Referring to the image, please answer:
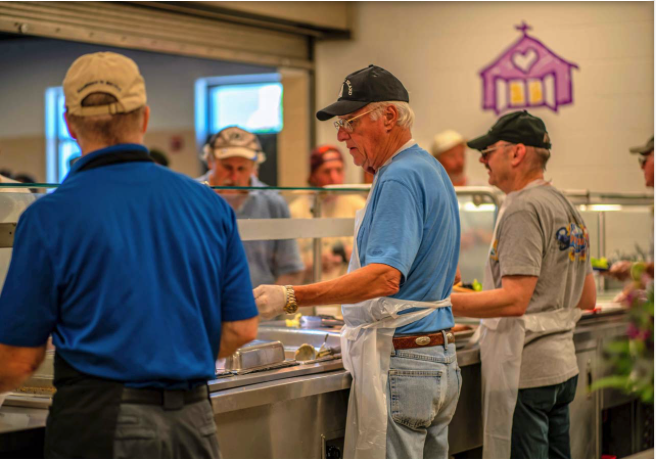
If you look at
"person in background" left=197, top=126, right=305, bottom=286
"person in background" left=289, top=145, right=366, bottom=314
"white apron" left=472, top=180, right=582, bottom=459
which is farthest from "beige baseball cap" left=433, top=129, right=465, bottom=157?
"white apron" left=472, top=180, right=582, bottom=459

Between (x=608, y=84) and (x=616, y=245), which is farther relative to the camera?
(x=608, y=84)

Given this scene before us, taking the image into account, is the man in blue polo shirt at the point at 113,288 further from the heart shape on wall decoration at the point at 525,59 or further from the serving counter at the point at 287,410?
the heart shape on wall decoration at the point at 525,59

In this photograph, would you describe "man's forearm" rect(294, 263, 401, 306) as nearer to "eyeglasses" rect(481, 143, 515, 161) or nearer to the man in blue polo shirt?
the man in blue polo shirt

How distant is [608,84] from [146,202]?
15.6 feet

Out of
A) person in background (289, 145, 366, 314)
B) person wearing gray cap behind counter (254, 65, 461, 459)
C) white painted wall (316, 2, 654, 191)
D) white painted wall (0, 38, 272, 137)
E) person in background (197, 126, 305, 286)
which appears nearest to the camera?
person wearing gray cap behind counter (254, 65, 461, 459)

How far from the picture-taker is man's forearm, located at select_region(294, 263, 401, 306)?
1879mm

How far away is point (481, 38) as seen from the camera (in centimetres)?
589

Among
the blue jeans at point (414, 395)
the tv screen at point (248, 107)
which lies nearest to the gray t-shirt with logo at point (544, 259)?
the blue jeans at point (414, 395)

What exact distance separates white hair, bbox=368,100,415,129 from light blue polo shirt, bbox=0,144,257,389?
741 mm

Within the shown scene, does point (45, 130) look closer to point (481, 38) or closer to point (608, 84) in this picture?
point (481, 38)

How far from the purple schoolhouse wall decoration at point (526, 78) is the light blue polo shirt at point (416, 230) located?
12.9 ft

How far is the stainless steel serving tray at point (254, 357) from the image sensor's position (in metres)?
2.05

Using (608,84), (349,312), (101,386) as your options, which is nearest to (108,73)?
(101,386)

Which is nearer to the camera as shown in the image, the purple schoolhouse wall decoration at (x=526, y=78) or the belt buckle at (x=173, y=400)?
the belt buckle at (x=173, y=400)
